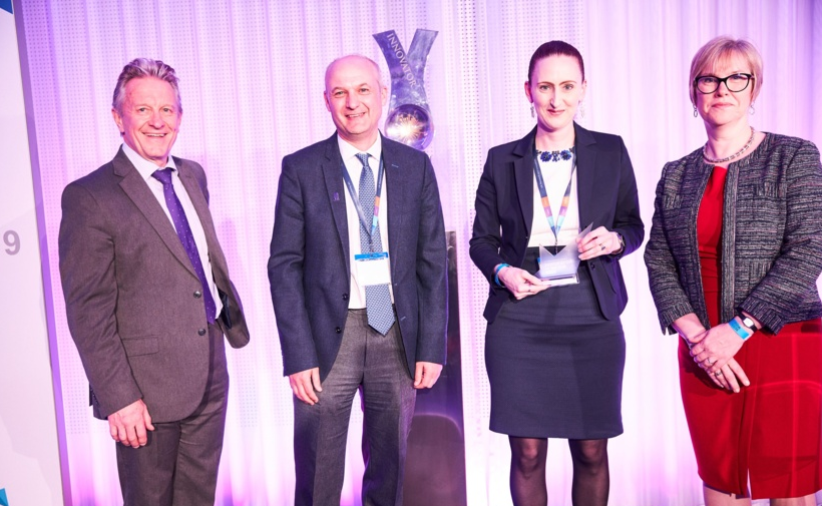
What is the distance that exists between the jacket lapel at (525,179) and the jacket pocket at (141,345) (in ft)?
4.54

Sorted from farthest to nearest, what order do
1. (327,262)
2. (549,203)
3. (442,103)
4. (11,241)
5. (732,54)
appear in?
(442,103) < (11,241) < (549,203) < (327,262) < (732,54)

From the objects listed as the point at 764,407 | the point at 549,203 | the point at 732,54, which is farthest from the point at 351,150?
the point at 764,407

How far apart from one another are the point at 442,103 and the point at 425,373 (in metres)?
1.62

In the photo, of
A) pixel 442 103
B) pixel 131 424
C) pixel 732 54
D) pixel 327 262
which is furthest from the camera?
pixel 442 103

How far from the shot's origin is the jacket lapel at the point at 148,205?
1.99m

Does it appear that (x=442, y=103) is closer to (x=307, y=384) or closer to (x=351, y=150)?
(x=351, y=150)

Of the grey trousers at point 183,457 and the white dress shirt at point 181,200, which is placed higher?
the white dress shirt at point 181,200

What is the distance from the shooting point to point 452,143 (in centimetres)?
329

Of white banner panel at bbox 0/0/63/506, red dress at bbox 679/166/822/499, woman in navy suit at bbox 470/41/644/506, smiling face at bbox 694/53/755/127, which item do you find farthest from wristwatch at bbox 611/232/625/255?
white banner panel at bbox 0/0/63/506

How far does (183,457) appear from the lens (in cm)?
215

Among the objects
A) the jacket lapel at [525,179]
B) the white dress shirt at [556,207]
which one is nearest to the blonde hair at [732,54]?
the white dress shirt at [556,207]

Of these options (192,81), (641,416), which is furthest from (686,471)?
(192,81)

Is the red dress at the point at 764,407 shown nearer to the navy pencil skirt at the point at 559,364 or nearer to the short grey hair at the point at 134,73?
the navy pencil skirt at the point at 559,364

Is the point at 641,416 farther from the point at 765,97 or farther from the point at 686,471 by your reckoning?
→ the point at 765,97
